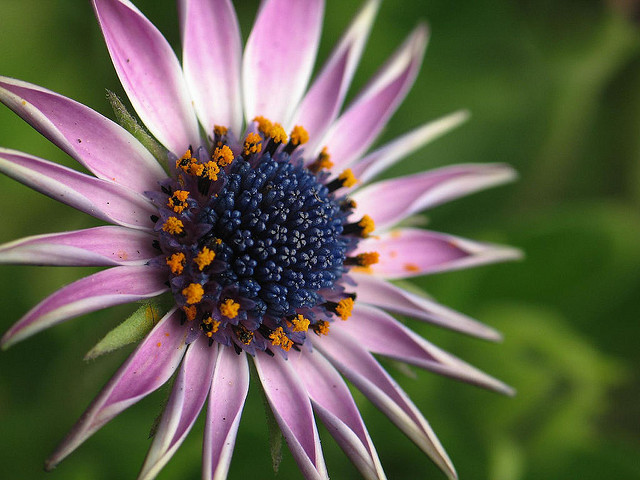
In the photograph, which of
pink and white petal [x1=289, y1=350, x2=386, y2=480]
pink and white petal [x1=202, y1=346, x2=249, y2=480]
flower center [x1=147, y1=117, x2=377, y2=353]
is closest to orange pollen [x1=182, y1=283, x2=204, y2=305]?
flower center [x1=147, y1=117, x2=377, y2=353]

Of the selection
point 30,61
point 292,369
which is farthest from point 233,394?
point 30,61

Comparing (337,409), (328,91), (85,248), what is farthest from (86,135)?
(337,409)

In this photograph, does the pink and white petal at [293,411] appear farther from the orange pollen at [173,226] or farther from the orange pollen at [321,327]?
the orange pollen at [173,226]

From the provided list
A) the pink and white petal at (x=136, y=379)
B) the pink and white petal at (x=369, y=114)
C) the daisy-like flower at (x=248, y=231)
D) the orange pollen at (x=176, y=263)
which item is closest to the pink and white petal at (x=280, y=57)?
the daisy-like flower at (x=248, y=231)

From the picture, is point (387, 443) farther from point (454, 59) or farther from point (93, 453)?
point (454, 59)

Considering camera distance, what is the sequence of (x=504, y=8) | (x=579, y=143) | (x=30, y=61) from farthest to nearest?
(x=579, y=143), (x=504, y=8), (x=30, y=61)

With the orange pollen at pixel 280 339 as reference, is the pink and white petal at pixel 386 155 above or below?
above

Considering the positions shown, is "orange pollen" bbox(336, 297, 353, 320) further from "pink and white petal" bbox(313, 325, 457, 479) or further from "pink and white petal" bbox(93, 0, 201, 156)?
"pink and white petal" bbox(93, 0, 201, 156)
